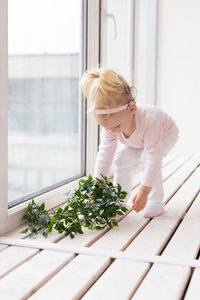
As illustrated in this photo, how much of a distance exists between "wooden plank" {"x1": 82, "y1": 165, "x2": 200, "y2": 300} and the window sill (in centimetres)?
44

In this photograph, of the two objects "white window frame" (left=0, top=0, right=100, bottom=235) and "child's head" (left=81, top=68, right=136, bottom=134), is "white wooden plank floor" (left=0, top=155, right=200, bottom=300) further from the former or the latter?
"child's head" (left=81, top=68, right=136, bottom=134)

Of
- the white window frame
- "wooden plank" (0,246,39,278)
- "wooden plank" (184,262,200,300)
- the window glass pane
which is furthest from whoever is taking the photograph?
the window glass pane

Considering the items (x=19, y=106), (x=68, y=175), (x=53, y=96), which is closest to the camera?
(x=19, y=106)

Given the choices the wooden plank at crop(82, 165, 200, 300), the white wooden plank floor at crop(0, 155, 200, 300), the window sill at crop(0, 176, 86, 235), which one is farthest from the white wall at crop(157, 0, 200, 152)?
the white wooden plank floor at crop(0, 155, 200, 300)

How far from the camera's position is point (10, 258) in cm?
132

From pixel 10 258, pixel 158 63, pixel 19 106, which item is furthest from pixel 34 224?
pixel 158 63

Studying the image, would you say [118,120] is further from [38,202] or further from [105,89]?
[38,202]

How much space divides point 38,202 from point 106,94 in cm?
53

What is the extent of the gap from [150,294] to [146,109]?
900 mm

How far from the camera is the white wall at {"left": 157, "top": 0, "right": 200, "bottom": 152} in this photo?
12.4ft

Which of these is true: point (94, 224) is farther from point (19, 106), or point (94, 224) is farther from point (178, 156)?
point (178, 156)

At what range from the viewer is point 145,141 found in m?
1.79

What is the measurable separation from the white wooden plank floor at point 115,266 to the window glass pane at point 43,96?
1.07 feet

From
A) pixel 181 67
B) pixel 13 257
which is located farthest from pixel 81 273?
pixel 181 67
